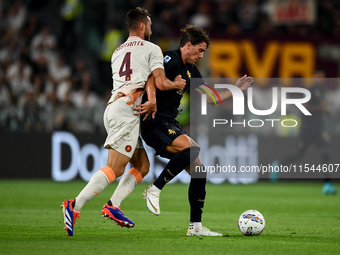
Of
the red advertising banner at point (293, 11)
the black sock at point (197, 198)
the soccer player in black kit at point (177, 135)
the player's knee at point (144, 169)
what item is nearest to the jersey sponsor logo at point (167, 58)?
the soccer player in black kit at point (177, 135)

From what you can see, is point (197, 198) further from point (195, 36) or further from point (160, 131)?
point (195, 36)

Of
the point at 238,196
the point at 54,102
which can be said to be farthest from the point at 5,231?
the point at 54,102

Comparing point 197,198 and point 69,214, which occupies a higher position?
point 197,198

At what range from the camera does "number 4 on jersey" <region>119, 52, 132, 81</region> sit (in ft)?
18.6

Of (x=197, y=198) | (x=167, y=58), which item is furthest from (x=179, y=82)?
(x=197, y=198)

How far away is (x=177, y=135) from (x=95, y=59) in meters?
11.3

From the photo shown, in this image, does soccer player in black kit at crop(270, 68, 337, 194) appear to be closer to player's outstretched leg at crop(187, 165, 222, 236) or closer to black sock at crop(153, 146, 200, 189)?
player's outstretched leg at crop(187, 165, 222, 236)

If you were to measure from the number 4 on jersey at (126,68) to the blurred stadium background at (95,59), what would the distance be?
7957 mm

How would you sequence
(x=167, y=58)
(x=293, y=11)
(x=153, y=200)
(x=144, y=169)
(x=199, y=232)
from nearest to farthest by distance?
(x=153, y=200)
(x=199, y=232)
(x=167, y=58)
(x=144, y=169)
(x=293, y=11)

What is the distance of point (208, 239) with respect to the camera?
5.47m

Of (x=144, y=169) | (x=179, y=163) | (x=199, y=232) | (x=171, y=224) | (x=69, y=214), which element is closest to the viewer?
(x=69, y=214)

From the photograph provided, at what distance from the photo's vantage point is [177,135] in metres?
5.70

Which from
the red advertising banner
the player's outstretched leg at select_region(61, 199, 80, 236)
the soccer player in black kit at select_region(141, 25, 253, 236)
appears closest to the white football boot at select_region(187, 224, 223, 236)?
the soccer player in black kit at select_region(141, 25, 253, 236)

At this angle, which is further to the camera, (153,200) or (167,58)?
(167,58)
